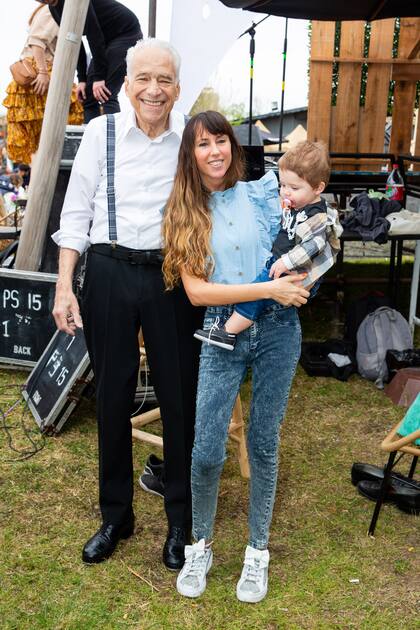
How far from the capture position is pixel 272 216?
2.29 meters

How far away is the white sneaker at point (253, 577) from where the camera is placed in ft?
8.38

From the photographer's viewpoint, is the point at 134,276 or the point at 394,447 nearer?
the point at 134,276

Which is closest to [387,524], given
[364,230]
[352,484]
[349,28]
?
[352,484]

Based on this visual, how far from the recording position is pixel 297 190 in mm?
2223

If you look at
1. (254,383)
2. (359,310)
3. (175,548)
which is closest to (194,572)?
(175,548)

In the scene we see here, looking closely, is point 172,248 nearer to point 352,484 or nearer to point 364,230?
point 352,484

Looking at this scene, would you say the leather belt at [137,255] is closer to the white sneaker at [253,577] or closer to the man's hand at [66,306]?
the man's hand at [66,306]

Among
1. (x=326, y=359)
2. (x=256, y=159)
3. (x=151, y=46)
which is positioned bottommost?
→ (x=326, y=359)

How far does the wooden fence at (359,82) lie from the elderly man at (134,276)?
539 centimetres

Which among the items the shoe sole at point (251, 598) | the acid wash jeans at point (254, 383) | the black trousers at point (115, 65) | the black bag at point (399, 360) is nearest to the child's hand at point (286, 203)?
the acid wash jeans at point (254, 383)

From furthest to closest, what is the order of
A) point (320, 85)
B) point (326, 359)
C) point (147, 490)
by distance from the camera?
point (320, 85) → point (326, 359) → point (147, 490)

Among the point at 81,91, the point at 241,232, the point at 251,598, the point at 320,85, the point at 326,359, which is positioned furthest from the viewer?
the point at 320,85

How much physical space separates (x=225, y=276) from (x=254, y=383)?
1.31ft

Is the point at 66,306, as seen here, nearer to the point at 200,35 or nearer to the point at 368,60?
the point at 200,35
